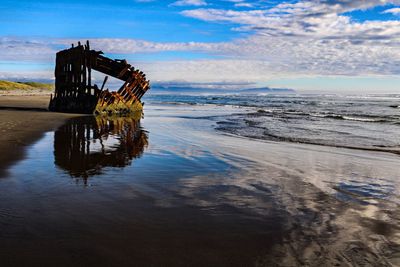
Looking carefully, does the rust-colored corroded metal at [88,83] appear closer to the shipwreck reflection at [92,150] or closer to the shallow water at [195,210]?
the shipwreck reflection at [92,150]

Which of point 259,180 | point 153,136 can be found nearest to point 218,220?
point 259,180

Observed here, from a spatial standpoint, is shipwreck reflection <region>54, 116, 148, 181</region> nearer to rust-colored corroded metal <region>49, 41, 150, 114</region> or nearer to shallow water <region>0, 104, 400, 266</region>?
shallow water <region>0, 104, 400, 266</region>

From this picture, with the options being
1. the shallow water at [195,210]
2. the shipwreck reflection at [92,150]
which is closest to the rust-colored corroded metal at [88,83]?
the shipwreck reflection at [92,150]

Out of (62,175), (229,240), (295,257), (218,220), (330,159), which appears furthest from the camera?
(330,159)

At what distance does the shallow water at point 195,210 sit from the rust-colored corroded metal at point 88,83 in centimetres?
1476

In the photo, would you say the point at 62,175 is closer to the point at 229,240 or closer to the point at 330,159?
the point at 229,240

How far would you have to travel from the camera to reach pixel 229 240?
4.00 metres

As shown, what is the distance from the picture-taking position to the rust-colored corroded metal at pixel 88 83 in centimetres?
2331

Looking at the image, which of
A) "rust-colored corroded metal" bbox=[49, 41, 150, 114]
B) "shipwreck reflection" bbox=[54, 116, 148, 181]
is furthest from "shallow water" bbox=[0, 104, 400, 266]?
"rust-colored corroded metal" bbox=[49, 41, 150, 114]

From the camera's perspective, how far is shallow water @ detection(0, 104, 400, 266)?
11.9 ft

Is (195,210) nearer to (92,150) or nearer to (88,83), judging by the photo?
(92,150)

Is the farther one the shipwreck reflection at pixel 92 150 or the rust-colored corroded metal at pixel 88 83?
the rust-colored corroded metal at pixel 88 83

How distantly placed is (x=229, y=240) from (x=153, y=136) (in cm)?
995

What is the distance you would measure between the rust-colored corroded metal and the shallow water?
581 inches
